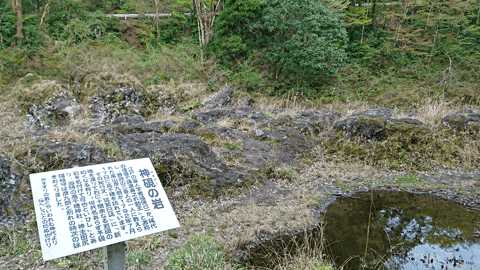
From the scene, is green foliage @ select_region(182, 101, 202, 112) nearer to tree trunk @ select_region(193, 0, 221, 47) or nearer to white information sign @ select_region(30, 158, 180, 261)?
tree trunk @ select_region(193, 0, 221, 47)

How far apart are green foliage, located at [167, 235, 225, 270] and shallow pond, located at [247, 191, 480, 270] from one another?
0.51 metres

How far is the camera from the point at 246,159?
20.0 feet

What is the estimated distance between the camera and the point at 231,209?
4785 millimetres

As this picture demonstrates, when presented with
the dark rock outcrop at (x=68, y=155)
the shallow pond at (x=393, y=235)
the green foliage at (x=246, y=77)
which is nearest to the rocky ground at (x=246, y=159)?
the dark rock outcrop at (x=68, y=155)

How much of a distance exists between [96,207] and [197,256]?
1256 mm

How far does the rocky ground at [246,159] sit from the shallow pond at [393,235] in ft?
0.95

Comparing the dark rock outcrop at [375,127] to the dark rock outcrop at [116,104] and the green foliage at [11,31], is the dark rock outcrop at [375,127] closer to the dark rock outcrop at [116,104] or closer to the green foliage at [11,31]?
the dark rock outcrop at [116,104]

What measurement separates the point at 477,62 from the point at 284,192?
14.0m

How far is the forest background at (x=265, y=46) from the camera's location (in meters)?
11.1

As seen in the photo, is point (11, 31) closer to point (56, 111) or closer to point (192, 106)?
point (56, 111)

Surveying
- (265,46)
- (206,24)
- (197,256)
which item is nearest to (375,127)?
(197,256)

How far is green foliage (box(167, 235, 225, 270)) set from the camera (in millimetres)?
3127

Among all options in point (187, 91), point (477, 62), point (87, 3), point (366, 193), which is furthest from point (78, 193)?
point (477, 62)

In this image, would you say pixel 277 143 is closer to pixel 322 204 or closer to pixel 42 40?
pixel 322 204
